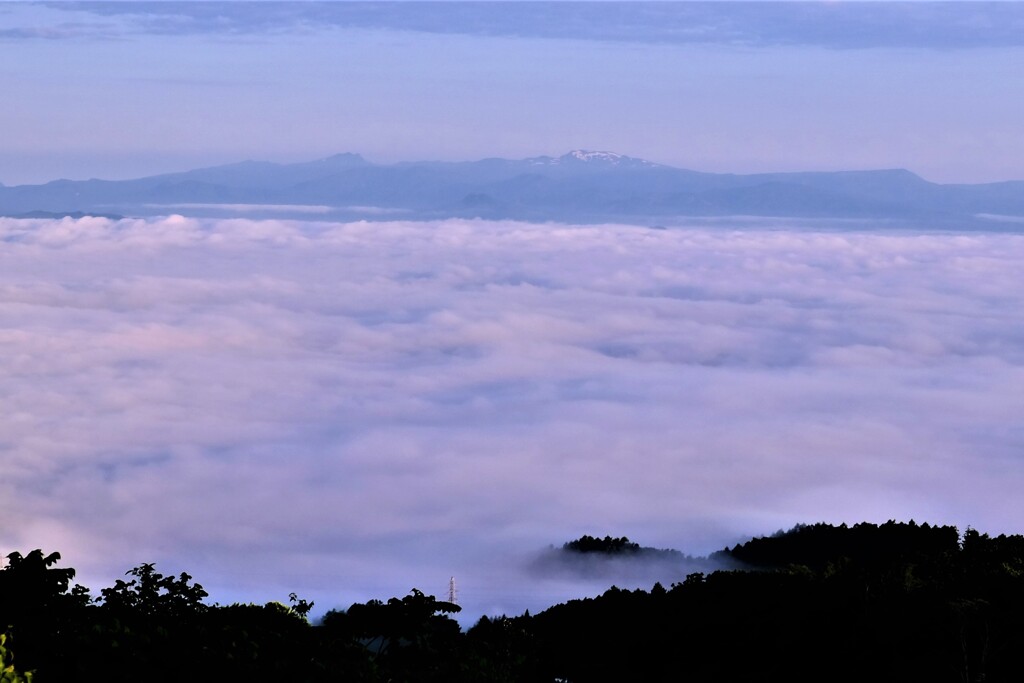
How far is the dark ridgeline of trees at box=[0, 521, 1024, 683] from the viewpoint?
19.6m

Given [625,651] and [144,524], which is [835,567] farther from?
[144,524]

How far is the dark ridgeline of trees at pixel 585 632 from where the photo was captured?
19.6m

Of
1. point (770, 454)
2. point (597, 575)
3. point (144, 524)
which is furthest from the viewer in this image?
point (770, 454)

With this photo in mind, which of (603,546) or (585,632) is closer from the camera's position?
(585,632)

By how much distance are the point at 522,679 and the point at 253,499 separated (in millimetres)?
123771

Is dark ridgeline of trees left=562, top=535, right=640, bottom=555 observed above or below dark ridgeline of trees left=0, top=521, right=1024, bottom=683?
above

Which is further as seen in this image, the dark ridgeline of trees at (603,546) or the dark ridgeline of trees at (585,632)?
the dark ridgeline of trees at (603,546)

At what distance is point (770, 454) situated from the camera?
565 ft

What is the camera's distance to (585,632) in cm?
3800

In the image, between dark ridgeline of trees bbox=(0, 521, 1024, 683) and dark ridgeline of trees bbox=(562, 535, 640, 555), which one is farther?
dark ridgeline of trees bbox=(562, 535, 640, 555)

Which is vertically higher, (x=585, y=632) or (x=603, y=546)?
(x=603, y=546)

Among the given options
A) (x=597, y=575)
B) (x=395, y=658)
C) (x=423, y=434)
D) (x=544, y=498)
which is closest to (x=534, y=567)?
(x=597, y=575)

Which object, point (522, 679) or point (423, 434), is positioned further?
point (423, 434)

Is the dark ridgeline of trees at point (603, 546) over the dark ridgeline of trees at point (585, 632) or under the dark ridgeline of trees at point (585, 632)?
over
